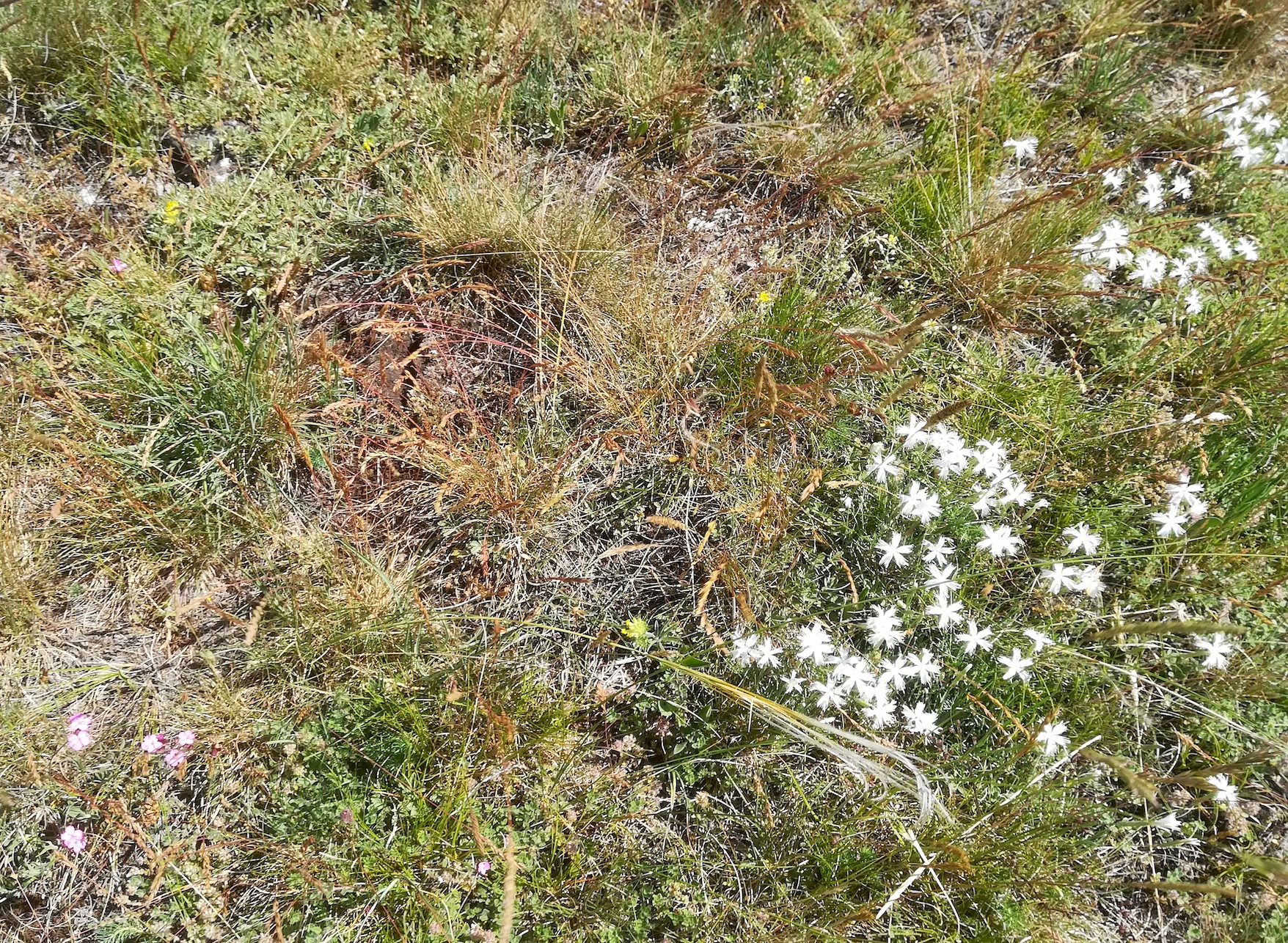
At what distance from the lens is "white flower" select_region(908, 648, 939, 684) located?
7.17 ft

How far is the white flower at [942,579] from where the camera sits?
218 centimetres

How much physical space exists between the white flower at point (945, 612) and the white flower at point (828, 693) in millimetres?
341

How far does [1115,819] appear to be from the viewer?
7.42ft

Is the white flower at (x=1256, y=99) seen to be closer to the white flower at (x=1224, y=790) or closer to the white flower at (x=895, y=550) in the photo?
the white flower at (x=895, y=550)

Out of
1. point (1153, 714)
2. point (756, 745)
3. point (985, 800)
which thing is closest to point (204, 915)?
point (756, 745)

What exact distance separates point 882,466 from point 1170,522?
928 mm

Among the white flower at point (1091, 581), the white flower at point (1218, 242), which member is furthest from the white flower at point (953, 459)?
the white flower at point (1218, 242)

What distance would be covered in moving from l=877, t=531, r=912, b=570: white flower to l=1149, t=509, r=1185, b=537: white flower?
30.5 inches

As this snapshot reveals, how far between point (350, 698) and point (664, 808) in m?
0.96

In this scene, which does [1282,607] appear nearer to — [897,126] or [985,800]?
[985,800]

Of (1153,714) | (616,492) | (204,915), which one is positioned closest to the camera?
(204,915)

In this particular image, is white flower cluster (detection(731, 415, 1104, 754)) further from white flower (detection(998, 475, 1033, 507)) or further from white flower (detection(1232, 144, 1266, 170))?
white flower (detection(1232, 144, 1266, 170))

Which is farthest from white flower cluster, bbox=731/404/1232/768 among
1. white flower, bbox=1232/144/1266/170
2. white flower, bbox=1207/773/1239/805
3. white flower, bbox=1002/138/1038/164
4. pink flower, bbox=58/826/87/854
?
pink flower, bbox=58/826/87/854

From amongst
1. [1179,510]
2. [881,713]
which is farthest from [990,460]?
[881,713]
